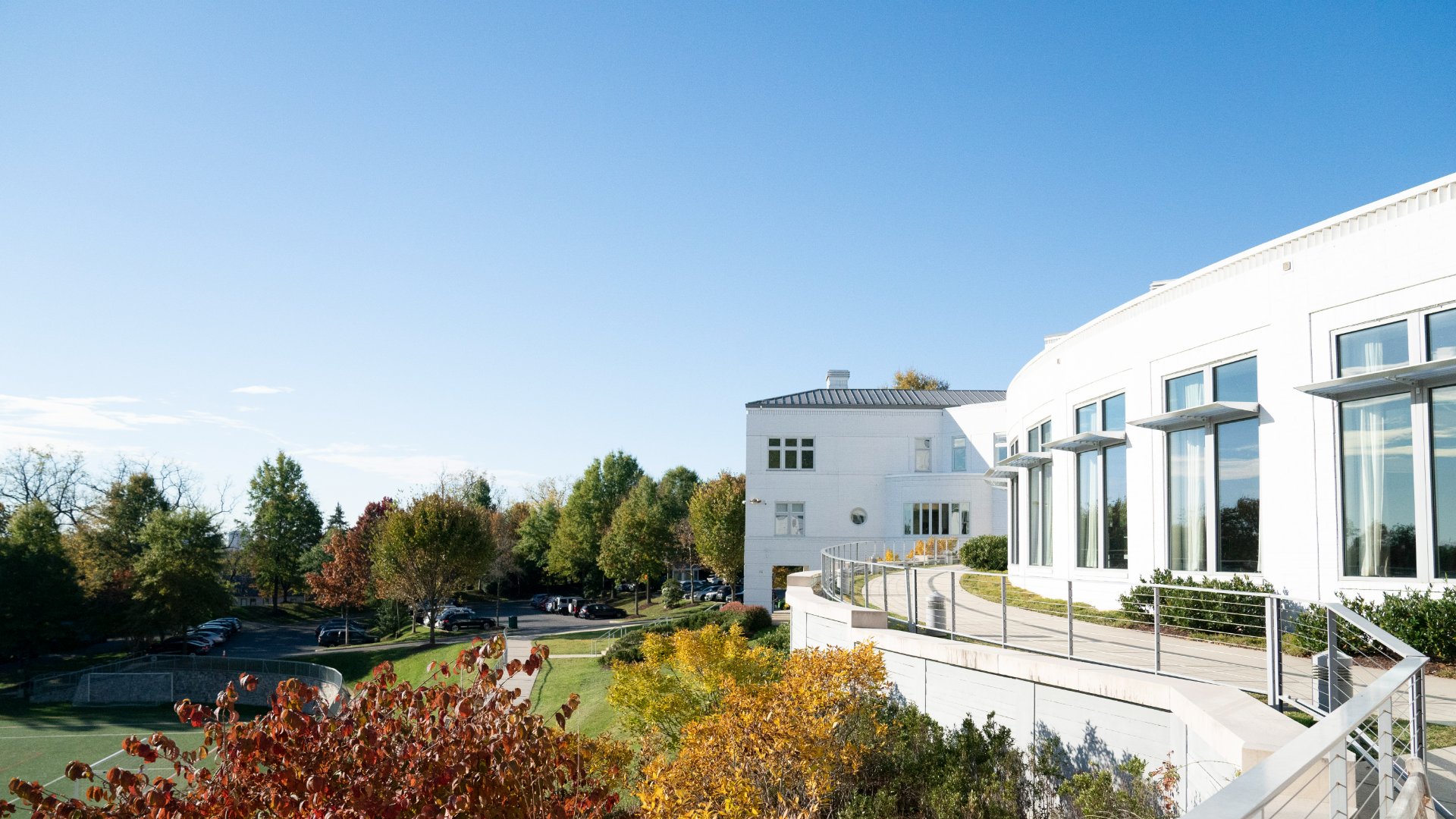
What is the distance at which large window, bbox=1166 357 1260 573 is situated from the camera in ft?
43.9

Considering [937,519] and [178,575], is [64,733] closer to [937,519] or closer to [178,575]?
[178,575]

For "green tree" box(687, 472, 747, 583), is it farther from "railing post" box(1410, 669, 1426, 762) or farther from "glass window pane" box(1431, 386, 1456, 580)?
"railing post" box(1410, 669, 1426, 762)

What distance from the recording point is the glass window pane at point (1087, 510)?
56.1 ft

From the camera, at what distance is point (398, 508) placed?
46656mm

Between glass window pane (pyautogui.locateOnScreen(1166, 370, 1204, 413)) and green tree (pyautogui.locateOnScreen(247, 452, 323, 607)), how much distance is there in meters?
64.9

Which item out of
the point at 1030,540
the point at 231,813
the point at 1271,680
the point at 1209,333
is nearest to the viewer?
the point at 231,813

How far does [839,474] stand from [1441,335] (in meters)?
30.7

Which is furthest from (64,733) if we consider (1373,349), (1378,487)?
(1373,349)

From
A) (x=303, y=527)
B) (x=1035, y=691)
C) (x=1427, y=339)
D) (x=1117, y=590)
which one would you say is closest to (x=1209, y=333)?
(x=1427, y=339)

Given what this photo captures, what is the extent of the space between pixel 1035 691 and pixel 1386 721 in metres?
6.05

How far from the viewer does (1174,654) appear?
10516 mm

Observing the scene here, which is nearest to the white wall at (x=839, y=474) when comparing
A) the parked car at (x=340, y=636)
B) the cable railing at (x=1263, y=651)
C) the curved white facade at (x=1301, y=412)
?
the cable railing at (x=1263, y=651)

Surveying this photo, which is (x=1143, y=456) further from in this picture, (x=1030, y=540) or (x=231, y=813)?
(x=231, y=813)

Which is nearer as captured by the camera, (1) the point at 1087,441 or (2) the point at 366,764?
(2) the point at 366,764
